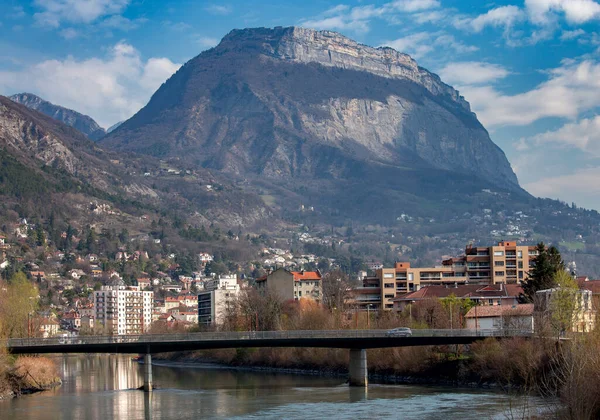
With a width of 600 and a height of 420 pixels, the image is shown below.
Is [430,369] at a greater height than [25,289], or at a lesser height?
lesser

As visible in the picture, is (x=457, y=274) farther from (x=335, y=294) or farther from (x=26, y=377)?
(x=26, y=377)

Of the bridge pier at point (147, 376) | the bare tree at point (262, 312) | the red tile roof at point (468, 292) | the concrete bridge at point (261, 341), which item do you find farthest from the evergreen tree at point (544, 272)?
the bridge pier at point (147, 376)

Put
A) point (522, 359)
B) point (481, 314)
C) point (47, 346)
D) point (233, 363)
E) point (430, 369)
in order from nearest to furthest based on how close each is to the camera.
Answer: point (522, 359), point (47, 346), point (430, 369), point (481, 314), point (233, 363)

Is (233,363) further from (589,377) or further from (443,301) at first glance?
(589,377)

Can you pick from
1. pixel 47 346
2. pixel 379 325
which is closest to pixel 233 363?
pixel 379 325

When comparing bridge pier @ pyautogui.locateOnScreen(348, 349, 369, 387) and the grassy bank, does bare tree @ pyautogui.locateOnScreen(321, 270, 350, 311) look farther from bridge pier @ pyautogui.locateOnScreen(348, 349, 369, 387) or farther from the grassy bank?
the grassy bank

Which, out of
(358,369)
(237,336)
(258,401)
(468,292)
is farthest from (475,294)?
(258,401)

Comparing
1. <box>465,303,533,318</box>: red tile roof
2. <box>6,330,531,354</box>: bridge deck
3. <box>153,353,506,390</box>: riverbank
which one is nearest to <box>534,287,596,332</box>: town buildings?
<box>153,353,506,390</box>: riverbank
